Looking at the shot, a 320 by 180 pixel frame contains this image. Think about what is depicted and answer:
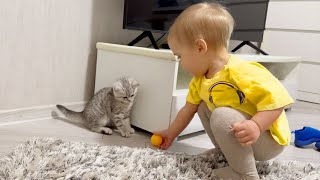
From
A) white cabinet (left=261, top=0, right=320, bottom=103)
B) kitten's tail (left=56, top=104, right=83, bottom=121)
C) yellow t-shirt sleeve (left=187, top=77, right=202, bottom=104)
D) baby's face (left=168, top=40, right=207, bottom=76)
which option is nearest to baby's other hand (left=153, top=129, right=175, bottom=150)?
yellow t-shirt sleeve (left=187, top=77, right=202, bottom=104)

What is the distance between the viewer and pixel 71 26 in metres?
1.45

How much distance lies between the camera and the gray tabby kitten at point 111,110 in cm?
130

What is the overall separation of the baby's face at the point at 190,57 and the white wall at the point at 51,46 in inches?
27.3

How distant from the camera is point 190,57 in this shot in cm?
91

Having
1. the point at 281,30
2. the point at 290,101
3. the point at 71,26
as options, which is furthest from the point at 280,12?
the point at 290,101

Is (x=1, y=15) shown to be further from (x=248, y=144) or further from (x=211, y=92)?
(x=248, y=144)

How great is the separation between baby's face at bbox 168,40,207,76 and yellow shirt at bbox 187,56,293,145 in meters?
0.04

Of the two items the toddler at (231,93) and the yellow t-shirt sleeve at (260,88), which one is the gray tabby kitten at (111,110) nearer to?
the toddler at (231,93)

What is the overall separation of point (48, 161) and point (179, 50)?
0.47m

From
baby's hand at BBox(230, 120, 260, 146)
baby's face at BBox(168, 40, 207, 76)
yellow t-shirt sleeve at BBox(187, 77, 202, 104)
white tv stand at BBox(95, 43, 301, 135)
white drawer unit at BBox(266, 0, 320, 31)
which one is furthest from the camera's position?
white drawer unit at BBox(266, 0, 320, 31)

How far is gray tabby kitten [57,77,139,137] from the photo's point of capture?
4.26ft

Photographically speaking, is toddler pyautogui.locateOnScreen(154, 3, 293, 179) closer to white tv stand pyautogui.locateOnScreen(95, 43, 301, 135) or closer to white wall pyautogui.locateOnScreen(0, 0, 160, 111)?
white tv stand pyautogui.locateOnScreen(95, 43, 301, 135)

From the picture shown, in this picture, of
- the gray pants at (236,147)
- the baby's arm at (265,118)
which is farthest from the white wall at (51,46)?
the baby's arm at (265,118)

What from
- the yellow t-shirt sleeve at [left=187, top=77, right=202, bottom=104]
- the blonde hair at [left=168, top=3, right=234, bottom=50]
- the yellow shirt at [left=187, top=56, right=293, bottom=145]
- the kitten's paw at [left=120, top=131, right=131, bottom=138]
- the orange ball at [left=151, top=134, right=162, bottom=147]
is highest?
the blonde hair at [left=168, top=3, right=234, bottom=50]
